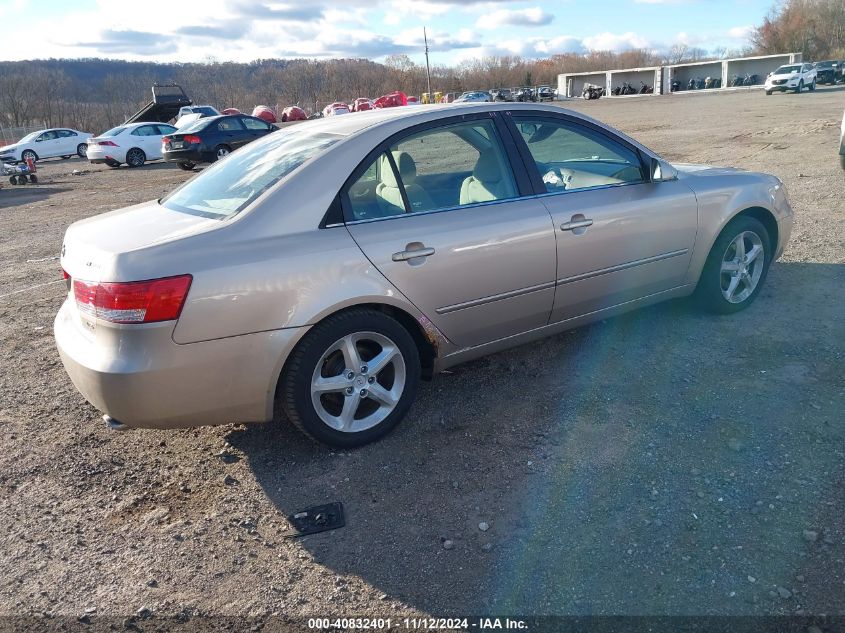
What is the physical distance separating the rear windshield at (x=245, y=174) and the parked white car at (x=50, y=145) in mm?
30346

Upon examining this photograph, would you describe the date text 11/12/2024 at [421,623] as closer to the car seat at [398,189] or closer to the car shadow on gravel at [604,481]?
the car shadow on gravel at [604,481]

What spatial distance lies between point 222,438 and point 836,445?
10.3ft

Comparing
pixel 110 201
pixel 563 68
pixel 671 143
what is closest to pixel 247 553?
pixel 110 201

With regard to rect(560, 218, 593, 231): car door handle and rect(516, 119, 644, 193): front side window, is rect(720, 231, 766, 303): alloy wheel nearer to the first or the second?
rect(516, 119, 644, 193): front side window

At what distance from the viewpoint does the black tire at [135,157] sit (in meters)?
24.9

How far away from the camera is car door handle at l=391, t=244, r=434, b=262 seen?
11.1 feet

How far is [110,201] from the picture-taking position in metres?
15.0

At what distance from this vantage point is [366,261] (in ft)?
10.8

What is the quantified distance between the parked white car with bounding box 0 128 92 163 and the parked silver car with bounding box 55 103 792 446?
31.0 meters

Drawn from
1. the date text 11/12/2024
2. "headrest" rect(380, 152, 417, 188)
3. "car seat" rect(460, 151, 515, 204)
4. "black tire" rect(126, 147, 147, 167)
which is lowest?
the date text 11/12/2024

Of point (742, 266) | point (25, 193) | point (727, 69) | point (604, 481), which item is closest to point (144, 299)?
point (604, 481)

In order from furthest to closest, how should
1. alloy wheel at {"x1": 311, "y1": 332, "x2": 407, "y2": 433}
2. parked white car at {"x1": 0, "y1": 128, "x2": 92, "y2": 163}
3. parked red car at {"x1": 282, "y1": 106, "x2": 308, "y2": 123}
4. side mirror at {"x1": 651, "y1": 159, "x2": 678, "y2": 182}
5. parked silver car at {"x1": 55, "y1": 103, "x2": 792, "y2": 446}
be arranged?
parked red car at {"x1": 282, "y1": 106, "x2": 308, "y2": 123}, parked white car at {"x1": 0, "y1": 128, "x2": 92, "y2": 163}, side mirror at {"x1": 651, "y1": 159, "x2": 678, "y2": 182}, alloy wheel at {"x1": 311, "y1": 332, "x2": 407, "y2": 433}, parked silver car at {"x1": 55, "y1": 103, "x2": 792, "y2": 446}

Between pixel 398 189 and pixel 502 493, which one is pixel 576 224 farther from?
pixel 502 493

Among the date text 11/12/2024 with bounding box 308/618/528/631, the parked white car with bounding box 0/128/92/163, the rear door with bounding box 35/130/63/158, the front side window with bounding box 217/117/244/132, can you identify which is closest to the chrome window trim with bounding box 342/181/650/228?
the date text 11/12/2024 with bounding box 308/618/528/631
